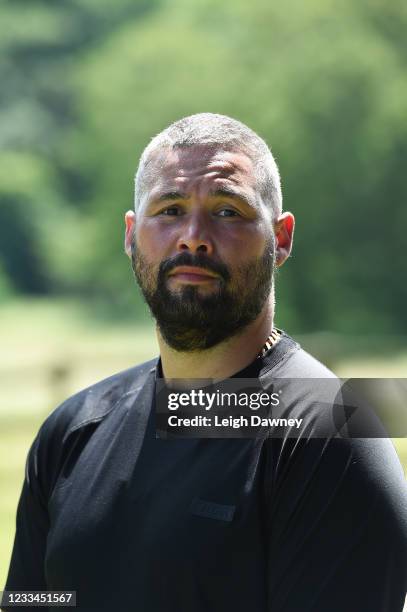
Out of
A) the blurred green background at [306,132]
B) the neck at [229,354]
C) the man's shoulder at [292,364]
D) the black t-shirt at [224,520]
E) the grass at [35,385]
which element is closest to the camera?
the black t-shirt at [224,520]

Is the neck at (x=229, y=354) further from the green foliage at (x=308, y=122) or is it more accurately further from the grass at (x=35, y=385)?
the green foliage at (x=308, y=122)

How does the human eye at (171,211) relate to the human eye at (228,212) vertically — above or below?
above

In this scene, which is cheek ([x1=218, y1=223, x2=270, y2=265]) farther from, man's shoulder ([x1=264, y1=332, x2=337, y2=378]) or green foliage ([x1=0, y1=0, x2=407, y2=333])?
green foliage ([x1=0, y1=0, x2=407, y2=333])

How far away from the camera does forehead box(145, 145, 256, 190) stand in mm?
2762

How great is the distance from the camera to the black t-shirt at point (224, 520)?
7.57ft

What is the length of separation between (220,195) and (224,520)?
79 centimetres

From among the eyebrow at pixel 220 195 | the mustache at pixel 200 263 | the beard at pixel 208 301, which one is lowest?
the beard at pixel 208 301

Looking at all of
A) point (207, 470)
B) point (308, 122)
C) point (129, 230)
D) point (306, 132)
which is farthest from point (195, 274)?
point (306, 132)

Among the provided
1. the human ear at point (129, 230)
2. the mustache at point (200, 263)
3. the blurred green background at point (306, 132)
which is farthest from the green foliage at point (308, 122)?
the mustache at point (200, 263)

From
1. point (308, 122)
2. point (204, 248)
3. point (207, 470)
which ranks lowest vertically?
point (207, 470)

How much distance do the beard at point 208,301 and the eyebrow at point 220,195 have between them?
5.0 inches

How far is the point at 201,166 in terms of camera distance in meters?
2.77

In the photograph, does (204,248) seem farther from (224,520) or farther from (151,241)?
(224,520)

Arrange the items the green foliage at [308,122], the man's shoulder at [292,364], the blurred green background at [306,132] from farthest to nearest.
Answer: the green foliage at [308,122], the blurred green background at [306,132], the man's shoulder at [292,364]
